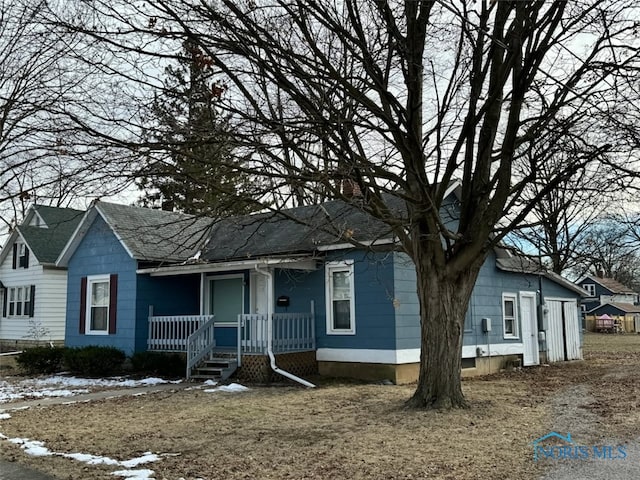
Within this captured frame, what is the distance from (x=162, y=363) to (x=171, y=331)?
1014mm

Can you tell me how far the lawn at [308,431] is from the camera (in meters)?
6.24

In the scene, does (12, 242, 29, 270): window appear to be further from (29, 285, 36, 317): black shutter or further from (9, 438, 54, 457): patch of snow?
(9, 438, 54, 457): patch of snow

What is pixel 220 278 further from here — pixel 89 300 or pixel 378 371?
pixel 378 371

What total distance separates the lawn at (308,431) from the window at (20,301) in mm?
15968

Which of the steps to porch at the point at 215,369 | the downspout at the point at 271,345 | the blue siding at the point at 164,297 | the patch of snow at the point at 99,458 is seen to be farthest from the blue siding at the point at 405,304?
the patch of snow at the point at 99,458

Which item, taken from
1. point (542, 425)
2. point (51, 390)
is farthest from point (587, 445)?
point (51, 390)

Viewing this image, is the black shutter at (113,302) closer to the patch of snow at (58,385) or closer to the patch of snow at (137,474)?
the patch of snow at (58,385)

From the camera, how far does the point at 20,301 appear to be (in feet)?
85.9

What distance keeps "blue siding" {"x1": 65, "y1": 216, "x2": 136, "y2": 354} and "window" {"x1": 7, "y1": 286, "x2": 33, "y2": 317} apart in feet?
24.2

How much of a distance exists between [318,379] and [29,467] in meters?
8.25

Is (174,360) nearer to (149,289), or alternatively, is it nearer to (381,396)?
(149,289)

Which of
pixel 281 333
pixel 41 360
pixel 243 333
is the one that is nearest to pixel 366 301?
pixel 281 333

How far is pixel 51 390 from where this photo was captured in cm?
1327

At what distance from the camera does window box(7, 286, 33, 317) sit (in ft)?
83.6
